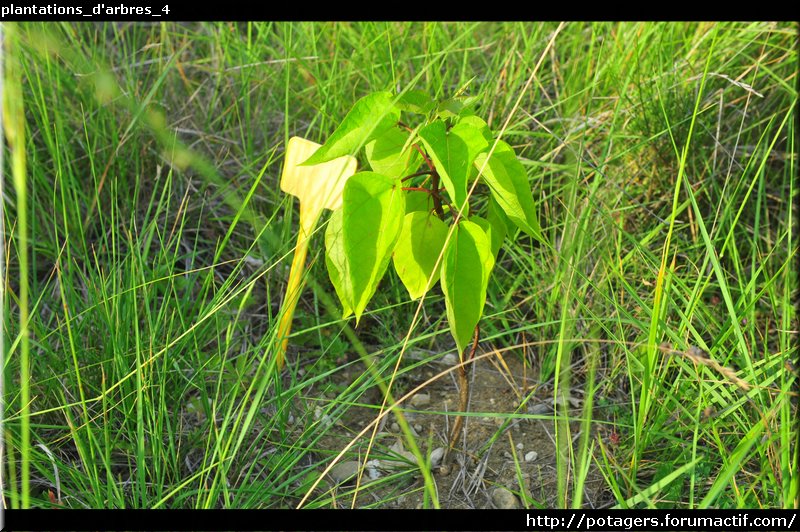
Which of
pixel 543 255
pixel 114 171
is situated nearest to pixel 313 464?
pixel 543 255

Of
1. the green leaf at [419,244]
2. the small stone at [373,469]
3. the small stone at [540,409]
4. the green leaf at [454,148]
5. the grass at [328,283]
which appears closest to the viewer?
the green leaf at [454,148]

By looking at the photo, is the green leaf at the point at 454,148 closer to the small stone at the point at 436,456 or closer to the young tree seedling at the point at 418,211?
the young tree seedling at the point at 418,211

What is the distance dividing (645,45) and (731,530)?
116 centimetres

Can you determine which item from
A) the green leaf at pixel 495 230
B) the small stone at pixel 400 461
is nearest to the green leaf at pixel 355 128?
the green leaf at pixel 495 230

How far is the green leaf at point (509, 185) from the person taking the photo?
0.98 m

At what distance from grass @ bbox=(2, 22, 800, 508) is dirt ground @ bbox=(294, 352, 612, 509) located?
2cm

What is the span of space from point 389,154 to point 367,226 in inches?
4.9

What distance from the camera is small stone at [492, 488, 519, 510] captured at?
1220 millimetres

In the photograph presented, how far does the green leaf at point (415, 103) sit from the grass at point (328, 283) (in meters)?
0.17

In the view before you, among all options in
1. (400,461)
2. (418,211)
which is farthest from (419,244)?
(400,461)

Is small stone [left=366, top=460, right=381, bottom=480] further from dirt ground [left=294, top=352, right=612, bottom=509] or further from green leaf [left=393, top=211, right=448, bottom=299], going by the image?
green leaf [left=393, top=211, right=448, bottom=299]

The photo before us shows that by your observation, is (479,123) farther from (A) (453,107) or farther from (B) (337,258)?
(B) (337,258)

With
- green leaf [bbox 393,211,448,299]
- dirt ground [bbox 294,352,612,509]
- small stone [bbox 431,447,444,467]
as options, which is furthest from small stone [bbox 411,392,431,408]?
green leaf [bbox 393,211,448,299]

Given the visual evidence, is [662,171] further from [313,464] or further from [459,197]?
[313,464]
